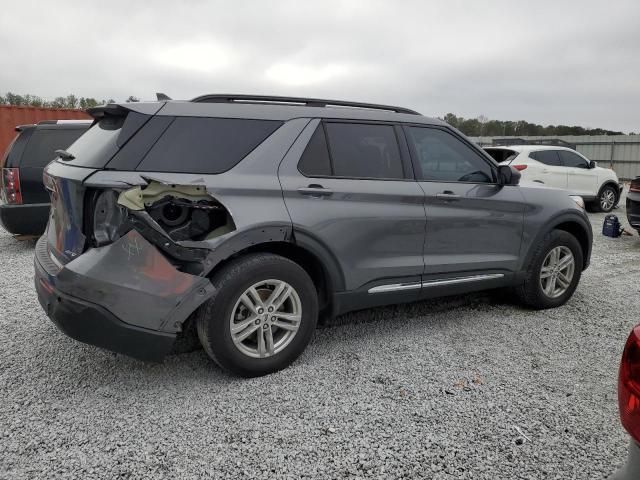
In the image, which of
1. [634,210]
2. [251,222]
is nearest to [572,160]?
[634,210]

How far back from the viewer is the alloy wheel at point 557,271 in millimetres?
4449

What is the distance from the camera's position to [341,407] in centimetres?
280

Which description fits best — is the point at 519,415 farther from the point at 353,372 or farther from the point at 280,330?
the point at 280,330

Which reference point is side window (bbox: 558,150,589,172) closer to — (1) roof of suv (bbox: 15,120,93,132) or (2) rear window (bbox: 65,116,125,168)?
(1) roof of suv (bbox: 15,120,93,132)

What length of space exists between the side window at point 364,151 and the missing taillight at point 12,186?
190 inches

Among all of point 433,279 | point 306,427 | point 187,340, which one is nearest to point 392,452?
point 306,427

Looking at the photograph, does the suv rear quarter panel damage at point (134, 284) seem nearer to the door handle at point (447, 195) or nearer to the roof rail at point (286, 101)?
the roof rail at point (286, 101)

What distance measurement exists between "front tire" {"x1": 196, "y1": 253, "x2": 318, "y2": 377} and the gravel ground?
0.55ft

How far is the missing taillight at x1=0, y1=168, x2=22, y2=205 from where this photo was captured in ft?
20.3

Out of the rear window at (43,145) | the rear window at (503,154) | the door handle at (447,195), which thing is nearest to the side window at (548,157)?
the rear window at (503,154)

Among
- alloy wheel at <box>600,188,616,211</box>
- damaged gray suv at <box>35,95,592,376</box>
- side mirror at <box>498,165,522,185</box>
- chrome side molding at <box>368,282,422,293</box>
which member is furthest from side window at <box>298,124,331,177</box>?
alloy wheel at <box>600,188,616,211</box>

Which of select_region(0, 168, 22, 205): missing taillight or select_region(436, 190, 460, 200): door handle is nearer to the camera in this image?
select_region(436, 190, 460, 200): door handle

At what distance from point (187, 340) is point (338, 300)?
123cm

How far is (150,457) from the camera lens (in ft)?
7.72
